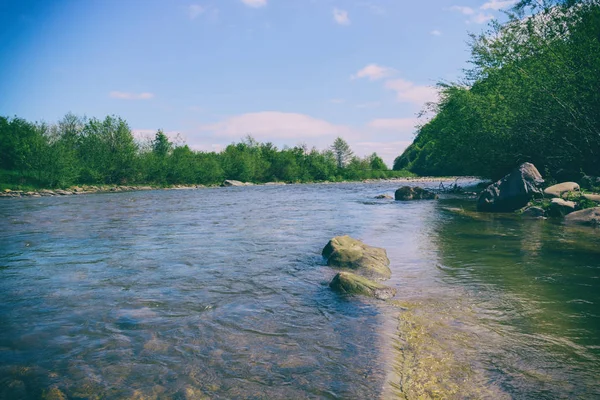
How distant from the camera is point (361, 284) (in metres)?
6.16

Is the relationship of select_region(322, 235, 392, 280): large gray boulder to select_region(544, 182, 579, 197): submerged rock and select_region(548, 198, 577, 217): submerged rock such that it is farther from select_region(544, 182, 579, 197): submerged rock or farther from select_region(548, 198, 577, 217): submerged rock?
select_region(544, 182, 579, 197): submerged rock

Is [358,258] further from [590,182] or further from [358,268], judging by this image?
[590,182]

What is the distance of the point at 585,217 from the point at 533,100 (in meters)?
7.29

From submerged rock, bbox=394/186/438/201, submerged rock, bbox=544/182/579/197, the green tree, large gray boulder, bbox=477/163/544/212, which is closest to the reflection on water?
submerged rock, bbox=544/182/579/197

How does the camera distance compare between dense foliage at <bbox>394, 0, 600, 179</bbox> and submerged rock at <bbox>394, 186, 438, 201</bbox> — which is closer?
dense foliage at <bbox>394, 0, 600, 179</bbox>

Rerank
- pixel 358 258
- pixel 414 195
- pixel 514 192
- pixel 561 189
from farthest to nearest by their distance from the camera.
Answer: pixel 414 195
pixel 514 192
pixel 561 189
pixel 358 258

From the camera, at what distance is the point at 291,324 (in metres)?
4.88

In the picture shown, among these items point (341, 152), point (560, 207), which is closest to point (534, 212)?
point (560, 207)

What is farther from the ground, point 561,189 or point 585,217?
point 561,189

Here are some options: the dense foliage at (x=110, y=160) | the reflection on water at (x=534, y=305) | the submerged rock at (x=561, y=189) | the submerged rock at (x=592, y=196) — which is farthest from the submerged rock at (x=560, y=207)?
the dense foliage at (x=110, y=160)

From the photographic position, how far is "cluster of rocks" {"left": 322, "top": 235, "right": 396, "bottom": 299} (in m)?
6.12

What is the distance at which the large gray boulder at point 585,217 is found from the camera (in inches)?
490

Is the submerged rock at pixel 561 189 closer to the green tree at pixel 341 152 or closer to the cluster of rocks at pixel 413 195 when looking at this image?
the cluster of rocks at pixel 413 195

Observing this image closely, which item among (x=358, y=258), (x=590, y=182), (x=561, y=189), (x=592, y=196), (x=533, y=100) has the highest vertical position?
(x=533, y=100)
